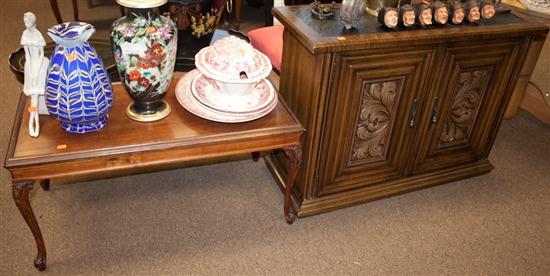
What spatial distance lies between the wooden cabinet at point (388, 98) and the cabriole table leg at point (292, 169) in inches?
2.1

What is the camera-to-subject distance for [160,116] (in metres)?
1.58

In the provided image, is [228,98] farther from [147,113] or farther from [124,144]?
[124,144]

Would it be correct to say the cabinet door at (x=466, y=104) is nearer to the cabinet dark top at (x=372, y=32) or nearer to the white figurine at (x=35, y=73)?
the cabinet dark top at (x=372, y=32)

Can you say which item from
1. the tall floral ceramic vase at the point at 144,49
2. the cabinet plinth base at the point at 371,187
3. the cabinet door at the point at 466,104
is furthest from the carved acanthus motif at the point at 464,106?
the tall floral ceramic vase at the point at 144,49

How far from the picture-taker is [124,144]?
1442 millimetres

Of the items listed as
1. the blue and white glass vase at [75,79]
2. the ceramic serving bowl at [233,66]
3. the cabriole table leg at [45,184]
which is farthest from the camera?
the cabriole table leg at [45,184]

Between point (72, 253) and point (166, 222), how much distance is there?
1.16 feet

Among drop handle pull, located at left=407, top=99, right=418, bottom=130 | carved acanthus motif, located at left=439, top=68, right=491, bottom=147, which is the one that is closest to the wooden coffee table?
drop handle pull, located at left=407, top=99, right=418, bottom=130

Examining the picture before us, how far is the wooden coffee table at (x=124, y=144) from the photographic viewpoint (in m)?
1.39

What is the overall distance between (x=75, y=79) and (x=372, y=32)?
3.16ft

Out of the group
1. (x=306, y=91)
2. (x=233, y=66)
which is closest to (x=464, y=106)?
(x=306, y=91)

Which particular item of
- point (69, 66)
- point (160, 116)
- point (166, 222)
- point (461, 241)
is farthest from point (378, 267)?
point (69, 66)

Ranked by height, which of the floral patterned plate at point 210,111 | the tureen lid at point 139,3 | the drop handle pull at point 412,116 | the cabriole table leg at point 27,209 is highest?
the tureen lid at point 139,3

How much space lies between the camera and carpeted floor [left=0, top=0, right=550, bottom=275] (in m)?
1.71
